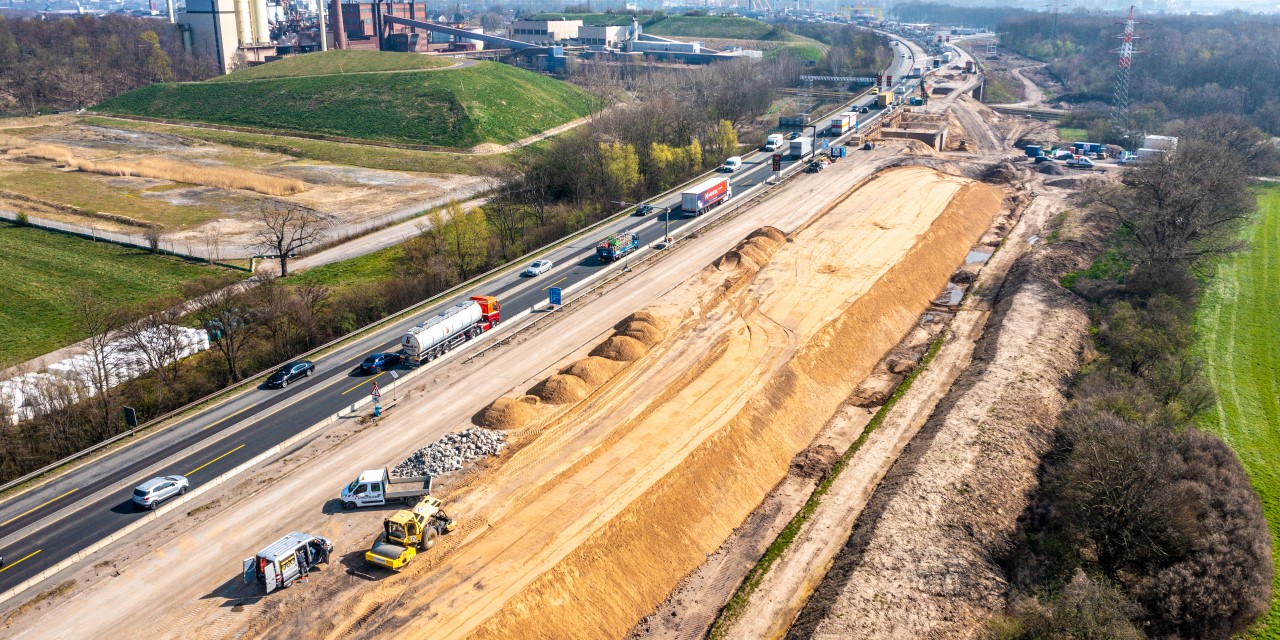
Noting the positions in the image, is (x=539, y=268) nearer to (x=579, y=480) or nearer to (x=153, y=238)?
(x=579, y=480)

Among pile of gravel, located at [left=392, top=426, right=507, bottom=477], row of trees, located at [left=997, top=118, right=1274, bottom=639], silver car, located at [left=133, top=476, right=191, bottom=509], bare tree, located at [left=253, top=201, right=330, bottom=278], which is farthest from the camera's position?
bare tree, located at [left=253, top=201, right=330, bottom=278]

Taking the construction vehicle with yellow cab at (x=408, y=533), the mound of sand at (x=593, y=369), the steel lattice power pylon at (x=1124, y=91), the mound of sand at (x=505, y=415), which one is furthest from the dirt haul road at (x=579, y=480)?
the steel lattice power pylon at (x=1124, y=91)

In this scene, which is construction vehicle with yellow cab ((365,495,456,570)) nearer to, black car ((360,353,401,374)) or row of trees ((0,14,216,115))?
black car ((360,353,401,374))

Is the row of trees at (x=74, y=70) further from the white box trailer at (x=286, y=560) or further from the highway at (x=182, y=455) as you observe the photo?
the white box trailer at (x=286, y=560)

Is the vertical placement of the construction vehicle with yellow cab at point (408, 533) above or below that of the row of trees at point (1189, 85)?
below

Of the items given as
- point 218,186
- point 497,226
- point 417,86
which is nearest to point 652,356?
point 497,226

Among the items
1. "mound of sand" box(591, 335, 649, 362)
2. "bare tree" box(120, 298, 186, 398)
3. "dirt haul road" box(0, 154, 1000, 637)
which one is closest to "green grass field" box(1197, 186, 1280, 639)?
"dirt haul road" box(0, 154, 1000, 637)
